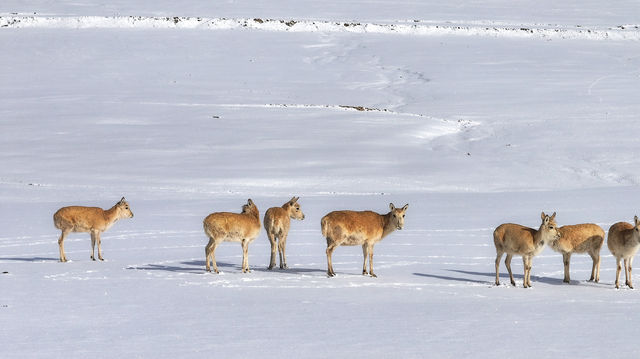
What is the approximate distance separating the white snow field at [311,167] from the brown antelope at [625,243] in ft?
1.97

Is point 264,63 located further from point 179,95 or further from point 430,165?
point 430,165

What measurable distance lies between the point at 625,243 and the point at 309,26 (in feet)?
212

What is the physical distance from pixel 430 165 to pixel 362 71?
27530mm

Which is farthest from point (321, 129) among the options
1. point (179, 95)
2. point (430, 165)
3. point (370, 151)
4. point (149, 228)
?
point (149, 228)

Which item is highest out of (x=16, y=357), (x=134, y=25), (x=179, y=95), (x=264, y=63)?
(x=134, y=25)

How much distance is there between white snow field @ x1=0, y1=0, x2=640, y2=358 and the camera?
12781mm

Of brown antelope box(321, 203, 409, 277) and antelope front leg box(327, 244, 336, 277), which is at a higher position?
brown antelope box(321, 203, 409, 277)

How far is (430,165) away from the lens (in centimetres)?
3472

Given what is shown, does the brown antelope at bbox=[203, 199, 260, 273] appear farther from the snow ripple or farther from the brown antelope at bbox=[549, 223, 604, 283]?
the snow ripple

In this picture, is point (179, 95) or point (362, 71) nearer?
point (179, 95)

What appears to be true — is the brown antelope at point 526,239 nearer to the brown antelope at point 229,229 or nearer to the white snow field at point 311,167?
the white snow field at point 311,167

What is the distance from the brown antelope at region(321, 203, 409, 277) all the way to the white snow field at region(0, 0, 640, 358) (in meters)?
0.64

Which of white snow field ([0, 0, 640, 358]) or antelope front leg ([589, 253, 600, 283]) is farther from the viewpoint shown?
antelope front leg ([589, 253, 600, 283])

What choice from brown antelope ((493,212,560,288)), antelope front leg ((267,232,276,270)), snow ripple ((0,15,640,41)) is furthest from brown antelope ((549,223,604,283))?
snow ripple ((0,15,640,41))
